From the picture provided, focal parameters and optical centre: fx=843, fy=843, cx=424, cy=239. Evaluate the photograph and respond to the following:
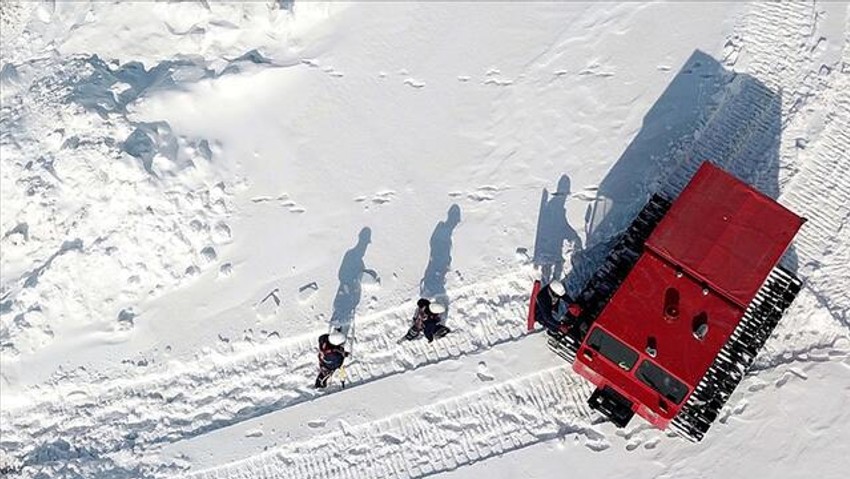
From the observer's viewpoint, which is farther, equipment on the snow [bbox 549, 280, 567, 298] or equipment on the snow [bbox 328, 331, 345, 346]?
equipment on the snow [bbox 328, 331, 345, 346]

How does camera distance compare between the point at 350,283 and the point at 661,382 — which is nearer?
the point at 661,382

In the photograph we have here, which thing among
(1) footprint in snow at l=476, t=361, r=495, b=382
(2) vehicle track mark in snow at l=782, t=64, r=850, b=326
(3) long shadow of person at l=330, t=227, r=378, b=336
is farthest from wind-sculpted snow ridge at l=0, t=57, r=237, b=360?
(2) vehicle track mark in snow at l=782, t=64, r=850, b=326

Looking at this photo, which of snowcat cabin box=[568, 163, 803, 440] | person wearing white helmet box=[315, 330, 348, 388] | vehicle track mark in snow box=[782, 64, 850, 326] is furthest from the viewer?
vehicle track mark in snow box=[782, 64, 850, 326]

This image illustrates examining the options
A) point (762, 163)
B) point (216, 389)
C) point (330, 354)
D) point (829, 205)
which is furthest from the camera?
point (762, 163)

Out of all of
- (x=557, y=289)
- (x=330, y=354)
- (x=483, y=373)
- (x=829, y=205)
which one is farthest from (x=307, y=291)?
(x=829, y=205)

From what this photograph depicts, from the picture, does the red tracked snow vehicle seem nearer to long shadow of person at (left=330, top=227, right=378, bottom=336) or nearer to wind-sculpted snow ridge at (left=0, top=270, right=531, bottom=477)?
wind-sculpted snow ridge at (left=0, top=270, right=531, bottom=477)

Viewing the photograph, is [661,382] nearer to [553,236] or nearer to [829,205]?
[553,236]

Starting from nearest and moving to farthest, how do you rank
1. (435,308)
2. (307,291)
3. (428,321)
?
(435,308) → (428,321) → (307,291)
